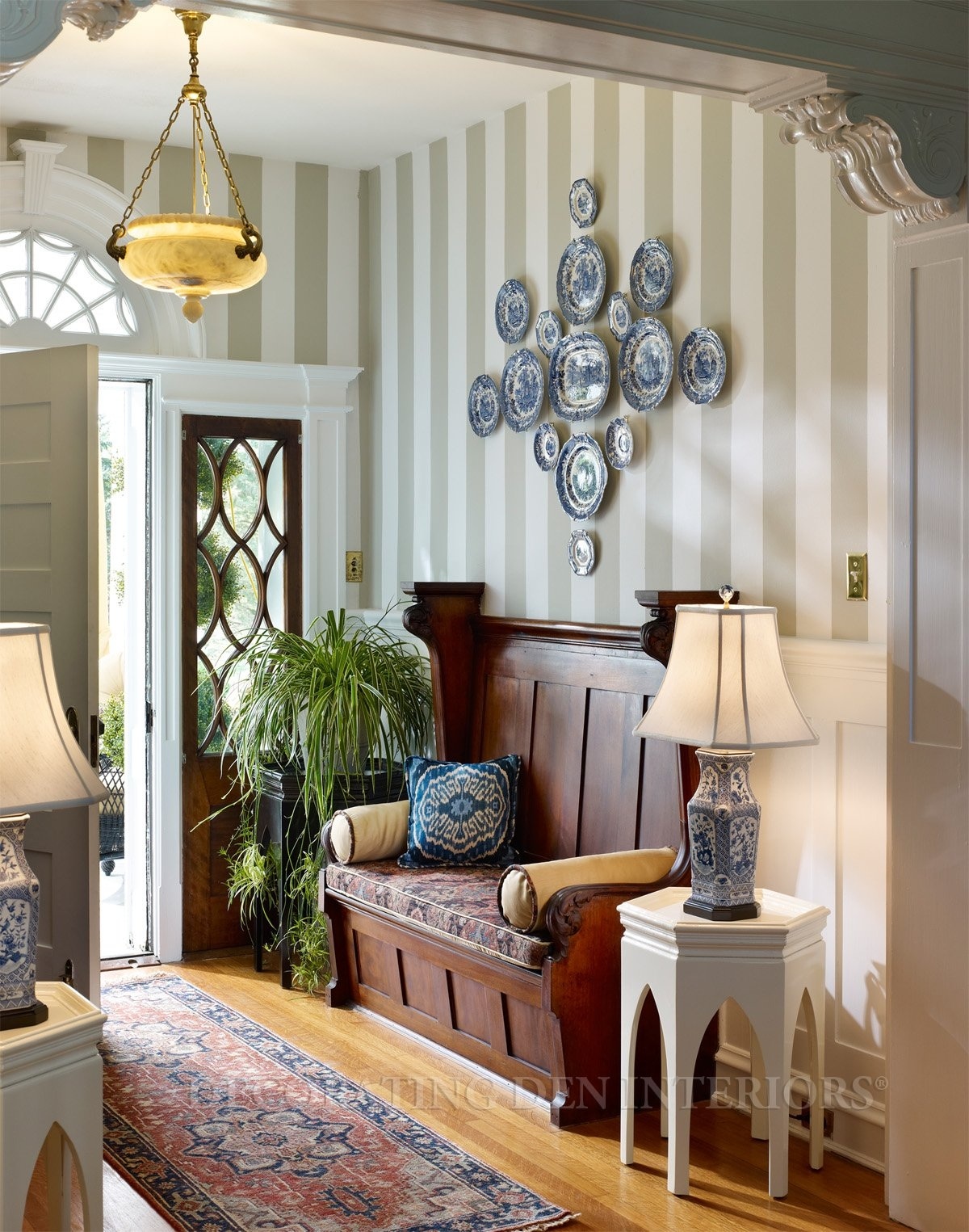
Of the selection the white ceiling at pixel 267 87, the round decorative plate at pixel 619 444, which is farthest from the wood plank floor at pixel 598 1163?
the white ceiling at pixel 267 87

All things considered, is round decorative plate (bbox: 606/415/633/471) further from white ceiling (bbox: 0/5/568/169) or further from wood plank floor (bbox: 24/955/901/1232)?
wood plank floor (bbox: 24/955/901/1232)

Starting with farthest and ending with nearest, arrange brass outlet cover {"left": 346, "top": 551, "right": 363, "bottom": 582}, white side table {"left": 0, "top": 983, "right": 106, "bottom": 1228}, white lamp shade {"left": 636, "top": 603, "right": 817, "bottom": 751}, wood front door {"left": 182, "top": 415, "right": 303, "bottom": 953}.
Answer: brass outlet cover {"left": 346, "top": 551, "right": 363, "bottom": 582} → wood front door {"left": 182, "top": 415, "right": 303, "bottom": 953} → white lamp shade {"left": 636, "top": 603, "right": 817, "bottom": 751} → white side table {"left": 0, "top": 983, "right": 106, "bottom": 1228}

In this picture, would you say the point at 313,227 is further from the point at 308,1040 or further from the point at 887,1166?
the point at 887,1166

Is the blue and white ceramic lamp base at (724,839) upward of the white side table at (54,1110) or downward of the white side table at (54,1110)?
upward

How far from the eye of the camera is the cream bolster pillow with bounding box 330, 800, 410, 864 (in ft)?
15.3

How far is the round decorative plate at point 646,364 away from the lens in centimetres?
420

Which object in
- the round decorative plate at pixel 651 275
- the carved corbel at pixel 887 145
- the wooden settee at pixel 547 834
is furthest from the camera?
the round decorative plate at pixel 651 275

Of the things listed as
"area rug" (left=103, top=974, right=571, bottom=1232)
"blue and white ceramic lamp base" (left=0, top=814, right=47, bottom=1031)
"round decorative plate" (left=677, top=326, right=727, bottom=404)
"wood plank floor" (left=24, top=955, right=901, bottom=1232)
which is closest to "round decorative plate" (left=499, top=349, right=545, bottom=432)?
"round decorative plate" (left=677, top=326, right=727, bottom=404)

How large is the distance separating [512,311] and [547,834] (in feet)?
6.10

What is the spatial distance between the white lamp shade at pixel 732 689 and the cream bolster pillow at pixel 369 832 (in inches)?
60.4

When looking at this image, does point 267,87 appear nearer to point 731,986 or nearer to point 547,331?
point 547,331

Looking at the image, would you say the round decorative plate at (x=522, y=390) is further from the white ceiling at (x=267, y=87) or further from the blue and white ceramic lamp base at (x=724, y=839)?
the blue and white ceramic lamp base at (x=724, y=839)

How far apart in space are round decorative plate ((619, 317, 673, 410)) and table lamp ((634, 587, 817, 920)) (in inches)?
41.9

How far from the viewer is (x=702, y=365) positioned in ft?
13.4
